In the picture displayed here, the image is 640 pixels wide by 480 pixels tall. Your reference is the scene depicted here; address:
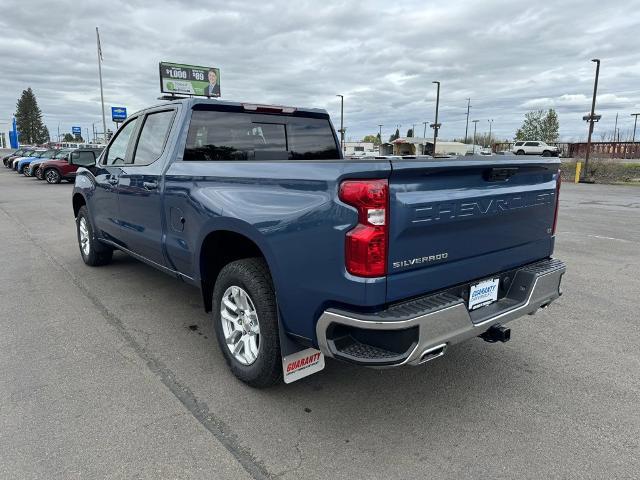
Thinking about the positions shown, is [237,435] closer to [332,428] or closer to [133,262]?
[332,428]

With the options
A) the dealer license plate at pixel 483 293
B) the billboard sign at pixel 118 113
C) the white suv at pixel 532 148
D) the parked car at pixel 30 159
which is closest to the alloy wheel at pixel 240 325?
the dealer license plate at pixel 483 293

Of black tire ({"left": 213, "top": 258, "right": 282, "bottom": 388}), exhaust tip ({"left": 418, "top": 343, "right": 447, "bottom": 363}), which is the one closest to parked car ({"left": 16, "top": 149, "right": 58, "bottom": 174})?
black tire ({"left": 213, "top": 258, "right": 282, "bottom": 388})

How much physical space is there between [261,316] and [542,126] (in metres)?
85.6

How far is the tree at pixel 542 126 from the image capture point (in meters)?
77.1

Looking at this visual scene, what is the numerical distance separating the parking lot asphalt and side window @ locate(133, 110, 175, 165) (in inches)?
59.6

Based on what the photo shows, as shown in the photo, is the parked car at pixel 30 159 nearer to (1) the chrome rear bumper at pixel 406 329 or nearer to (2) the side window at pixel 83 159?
(2) the side window at pixel 83 159

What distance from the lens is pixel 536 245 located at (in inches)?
132

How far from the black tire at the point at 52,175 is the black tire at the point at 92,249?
1921 centimetres

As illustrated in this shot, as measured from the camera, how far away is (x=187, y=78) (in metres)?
40.9

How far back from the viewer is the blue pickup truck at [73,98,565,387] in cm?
241

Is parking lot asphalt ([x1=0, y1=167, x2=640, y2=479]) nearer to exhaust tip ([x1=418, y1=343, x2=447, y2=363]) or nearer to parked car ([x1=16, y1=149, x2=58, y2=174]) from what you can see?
exhaust tip ([x1=418, y1=343, x2=447, y2=363])

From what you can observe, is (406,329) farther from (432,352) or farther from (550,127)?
(550,127)

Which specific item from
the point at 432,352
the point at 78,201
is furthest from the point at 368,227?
the point at 78,201

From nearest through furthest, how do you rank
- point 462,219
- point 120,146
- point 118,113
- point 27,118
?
point 462,219
point 120,146
point 118,113
point 27,118
